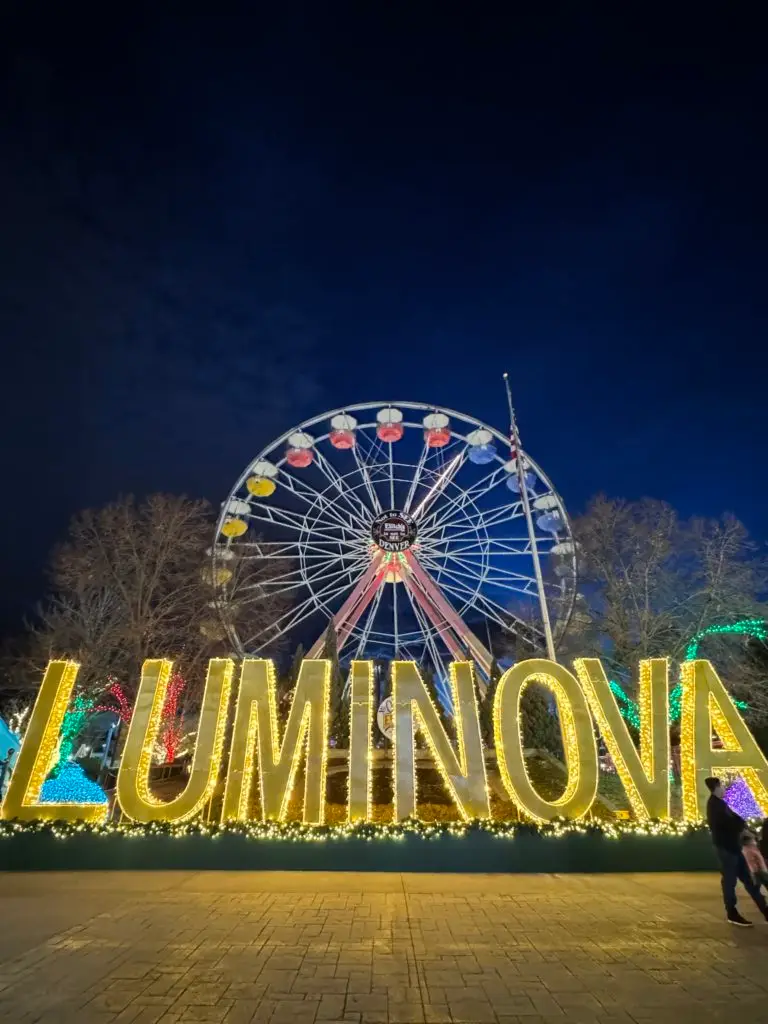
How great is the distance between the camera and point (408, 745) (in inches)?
394

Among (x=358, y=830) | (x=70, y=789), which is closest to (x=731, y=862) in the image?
(x=358, y=830)

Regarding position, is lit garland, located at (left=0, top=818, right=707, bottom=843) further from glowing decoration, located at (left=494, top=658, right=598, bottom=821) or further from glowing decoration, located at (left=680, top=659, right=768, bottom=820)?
glowing decoration, located at (left=680, top=659, right=768, bottom=820)

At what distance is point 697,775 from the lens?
30.6ft

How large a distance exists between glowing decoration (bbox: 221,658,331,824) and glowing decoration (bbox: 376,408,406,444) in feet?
46.5

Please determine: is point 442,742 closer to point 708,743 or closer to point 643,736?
point 643,736

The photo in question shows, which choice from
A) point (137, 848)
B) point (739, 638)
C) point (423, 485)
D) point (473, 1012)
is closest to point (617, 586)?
point (739, 638)

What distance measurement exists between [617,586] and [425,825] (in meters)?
14.3

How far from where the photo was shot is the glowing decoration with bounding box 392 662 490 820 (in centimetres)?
→ 946

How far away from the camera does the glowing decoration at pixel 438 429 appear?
74.7 feet

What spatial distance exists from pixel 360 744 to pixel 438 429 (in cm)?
1528

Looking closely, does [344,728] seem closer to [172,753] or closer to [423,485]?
[172,753]

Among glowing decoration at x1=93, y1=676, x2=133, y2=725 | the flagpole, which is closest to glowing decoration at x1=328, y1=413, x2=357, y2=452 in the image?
the flagpole

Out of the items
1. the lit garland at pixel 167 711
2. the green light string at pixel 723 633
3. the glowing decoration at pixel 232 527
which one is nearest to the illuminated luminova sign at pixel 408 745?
the lit garland at pixel 167 711

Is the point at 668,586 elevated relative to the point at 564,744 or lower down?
elevated
